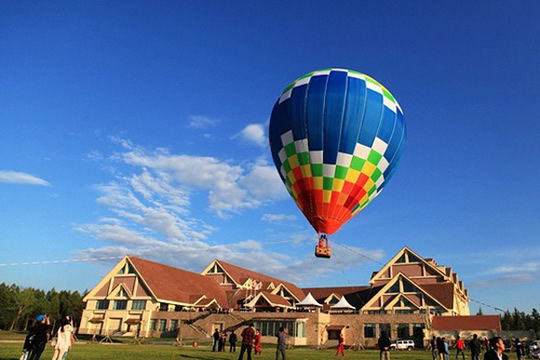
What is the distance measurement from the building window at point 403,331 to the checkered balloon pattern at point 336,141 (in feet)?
86.8

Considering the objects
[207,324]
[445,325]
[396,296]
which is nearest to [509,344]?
[445,325]

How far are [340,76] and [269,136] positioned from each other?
5.26 metres

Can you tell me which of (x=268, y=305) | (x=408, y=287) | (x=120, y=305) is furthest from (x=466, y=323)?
(x=120, y=305)

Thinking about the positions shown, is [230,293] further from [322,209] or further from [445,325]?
[322,209]

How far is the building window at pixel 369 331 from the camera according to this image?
143 feet

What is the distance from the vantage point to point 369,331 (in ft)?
144

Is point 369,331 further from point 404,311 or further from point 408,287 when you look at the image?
point 408,287

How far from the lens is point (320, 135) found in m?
20.3

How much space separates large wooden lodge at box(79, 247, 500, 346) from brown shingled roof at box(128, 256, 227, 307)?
0.15 m

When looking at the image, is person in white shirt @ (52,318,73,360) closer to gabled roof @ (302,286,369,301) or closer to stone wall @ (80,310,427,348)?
stone wall @ (80,310,427,348)

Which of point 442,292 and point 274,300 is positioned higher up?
point 442,292

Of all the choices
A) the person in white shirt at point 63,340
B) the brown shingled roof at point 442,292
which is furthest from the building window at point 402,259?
the person in white shirt at point 63,340

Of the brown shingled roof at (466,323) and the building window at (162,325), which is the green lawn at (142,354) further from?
the building window at (162,325)

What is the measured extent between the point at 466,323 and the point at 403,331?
6.59m
